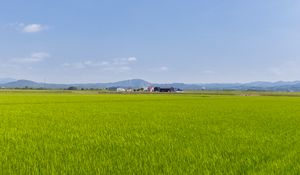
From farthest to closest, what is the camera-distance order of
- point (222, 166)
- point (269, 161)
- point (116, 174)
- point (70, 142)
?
point (70, 142) < point (269, 161) < point (222, 166) < point (116, 174)

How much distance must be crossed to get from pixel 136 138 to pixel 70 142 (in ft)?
5.30

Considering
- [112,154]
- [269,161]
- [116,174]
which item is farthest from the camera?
[112,154]

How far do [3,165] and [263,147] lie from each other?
16.5 ft

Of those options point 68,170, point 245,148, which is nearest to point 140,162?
point 68,170

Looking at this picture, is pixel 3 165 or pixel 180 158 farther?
pixel 180 158

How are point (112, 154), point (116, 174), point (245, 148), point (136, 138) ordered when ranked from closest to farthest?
point (116, 174)
point (112, 154)
point (245, 148)
point (136, 138)

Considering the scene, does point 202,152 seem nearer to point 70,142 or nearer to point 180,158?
point 180,158

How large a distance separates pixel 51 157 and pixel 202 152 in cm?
268

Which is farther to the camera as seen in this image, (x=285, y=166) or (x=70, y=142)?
(x=70, y=142)

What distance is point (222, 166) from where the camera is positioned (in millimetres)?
5863

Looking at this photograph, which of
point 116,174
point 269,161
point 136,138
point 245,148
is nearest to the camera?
point 116,174

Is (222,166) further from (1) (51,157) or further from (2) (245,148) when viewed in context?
(1) (51,157)

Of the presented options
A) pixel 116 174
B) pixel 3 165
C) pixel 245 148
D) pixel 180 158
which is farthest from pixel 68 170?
pixel 245 148

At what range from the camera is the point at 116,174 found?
17.6 feet
